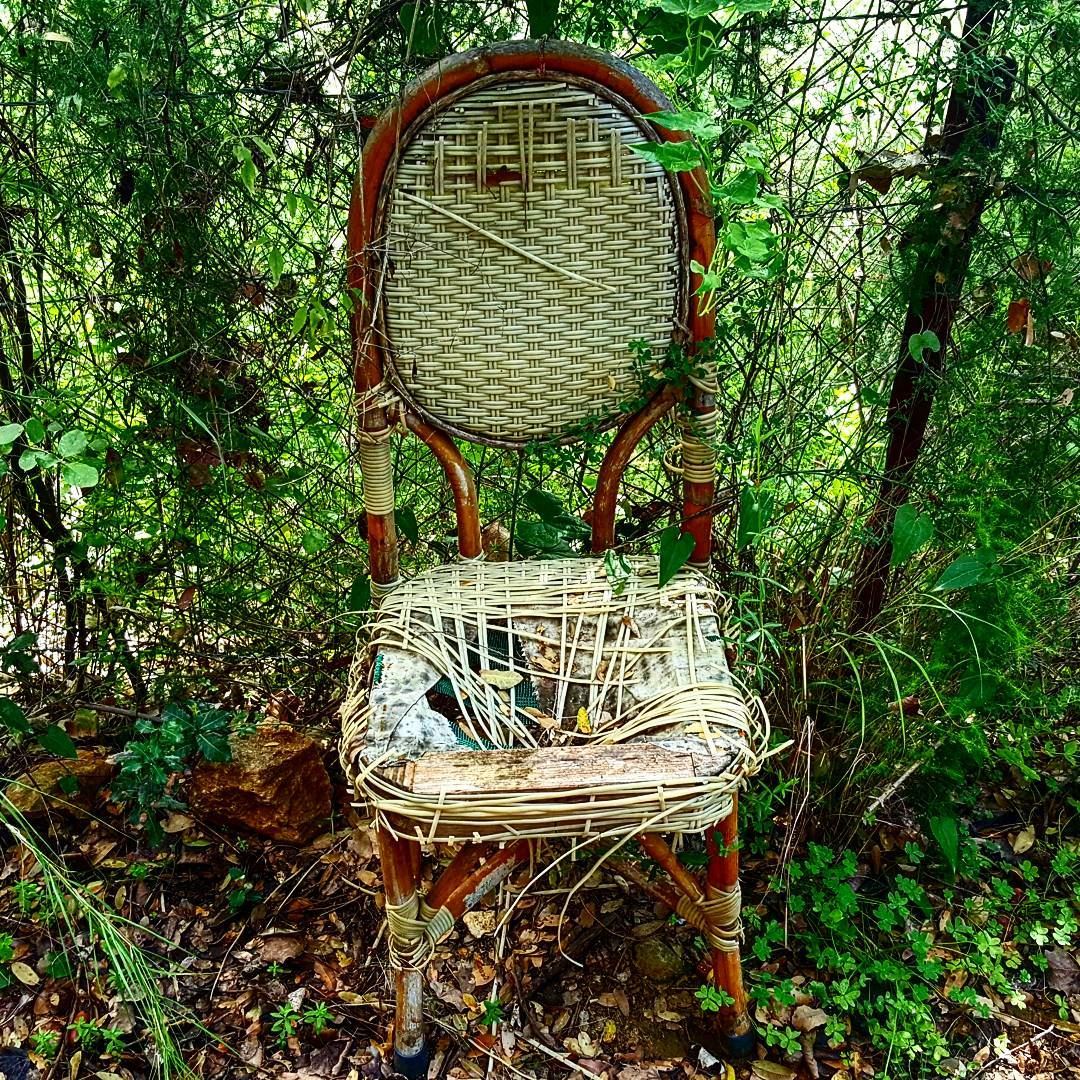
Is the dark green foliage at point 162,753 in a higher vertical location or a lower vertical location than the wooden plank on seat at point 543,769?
lower

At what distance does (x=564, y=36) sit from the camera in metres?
1.42

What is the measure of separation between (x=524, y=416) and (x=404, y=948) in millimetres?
779

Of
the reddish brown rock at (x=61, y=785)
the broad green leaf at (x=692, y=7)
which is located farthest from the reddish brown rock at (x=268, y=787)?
the broad green leaf at (x=692, y=7)

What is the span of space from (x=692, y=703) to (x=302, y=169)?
1064mm

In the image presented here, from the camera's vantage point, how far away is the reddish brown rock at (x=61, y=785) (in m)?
1.66

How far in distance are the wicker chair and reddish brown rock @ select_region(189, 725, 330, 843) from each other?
446 millimetres

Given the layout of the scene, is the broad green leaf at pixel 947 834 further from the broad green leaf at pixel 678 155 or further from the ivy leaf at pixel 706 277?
the broad green leaf at pixel 678 155

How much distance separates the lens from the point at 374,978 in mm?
1556

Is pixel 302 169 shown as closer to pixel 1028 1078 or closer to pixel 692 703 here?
pixel 692 703

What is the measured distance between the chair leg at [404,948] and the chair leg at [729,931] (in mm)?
409

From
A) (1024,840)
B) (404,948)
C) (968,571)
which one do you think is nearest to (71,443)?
(404,948)

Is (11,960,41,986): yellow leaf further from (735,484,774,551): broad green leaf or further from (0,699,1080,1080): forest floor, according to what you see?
(735,484,774,551): broad green leaf

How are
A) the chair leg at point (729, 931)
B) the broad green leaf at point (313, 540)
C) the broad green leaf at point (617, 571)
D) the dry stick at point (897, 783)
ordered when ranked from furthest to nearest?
the broad green leaf at point (313, 540) < the dry stick at point (897, 783) < the broad green leaf at point (617, 571) < the chair leg at point (729, 931)

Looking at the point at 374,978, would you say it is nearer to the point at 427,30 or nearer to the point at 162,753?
the point at 162,753
